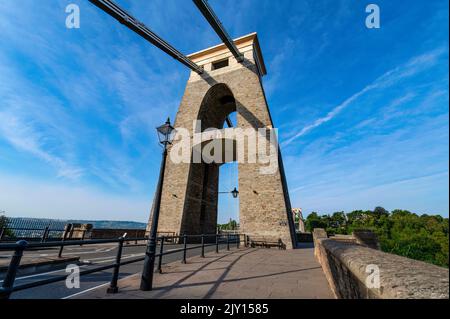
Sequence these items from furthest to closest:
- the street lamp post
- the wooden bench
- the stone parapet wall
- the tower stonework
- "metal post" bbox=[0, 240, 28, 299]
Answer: the tower stonework
the wooden bench
the street lamp post
"metal post" bbox=[0, 240, 28, 299]
the stone parapet wall

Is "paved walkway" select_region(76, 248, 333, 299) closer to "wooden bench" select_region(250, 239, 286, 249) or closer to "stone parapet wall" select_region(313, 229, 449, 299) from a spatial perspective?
"stone parapet wall" select_region(313, 229, 449, 299)

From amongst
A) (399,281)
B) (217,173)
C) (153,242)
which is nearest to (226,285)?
(153,242)

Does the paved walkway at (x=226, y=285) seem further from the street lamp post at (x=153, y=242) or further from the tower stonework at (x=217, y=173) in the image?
the tower stonework at (x=217, y=173)

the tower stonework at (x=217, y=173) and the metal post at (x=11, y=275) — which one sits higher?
the tower stonework at (x=217, y=173)

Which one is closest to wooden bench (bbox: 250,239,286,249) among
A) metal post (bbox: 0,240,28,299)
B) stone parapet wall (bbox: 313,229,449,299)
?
stone parapet wall (bbox: 313,229,449,299)

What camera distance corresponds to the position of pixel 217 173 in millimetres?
21359

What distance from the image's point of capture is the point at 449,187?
39.5 inches

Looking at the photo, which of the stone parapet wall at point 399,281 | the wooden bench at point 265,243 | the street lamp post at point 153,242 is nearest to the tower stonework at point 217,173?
the wooden bench at point 265,243

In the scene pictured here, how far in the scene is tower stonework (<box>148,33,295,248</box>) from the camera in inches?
543

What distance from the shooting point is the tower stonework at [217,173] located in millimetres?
13797

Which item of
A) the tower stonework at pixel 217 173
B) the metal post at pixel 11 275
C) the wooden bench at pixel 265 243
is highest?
the tower stonework at pixel 217 173
